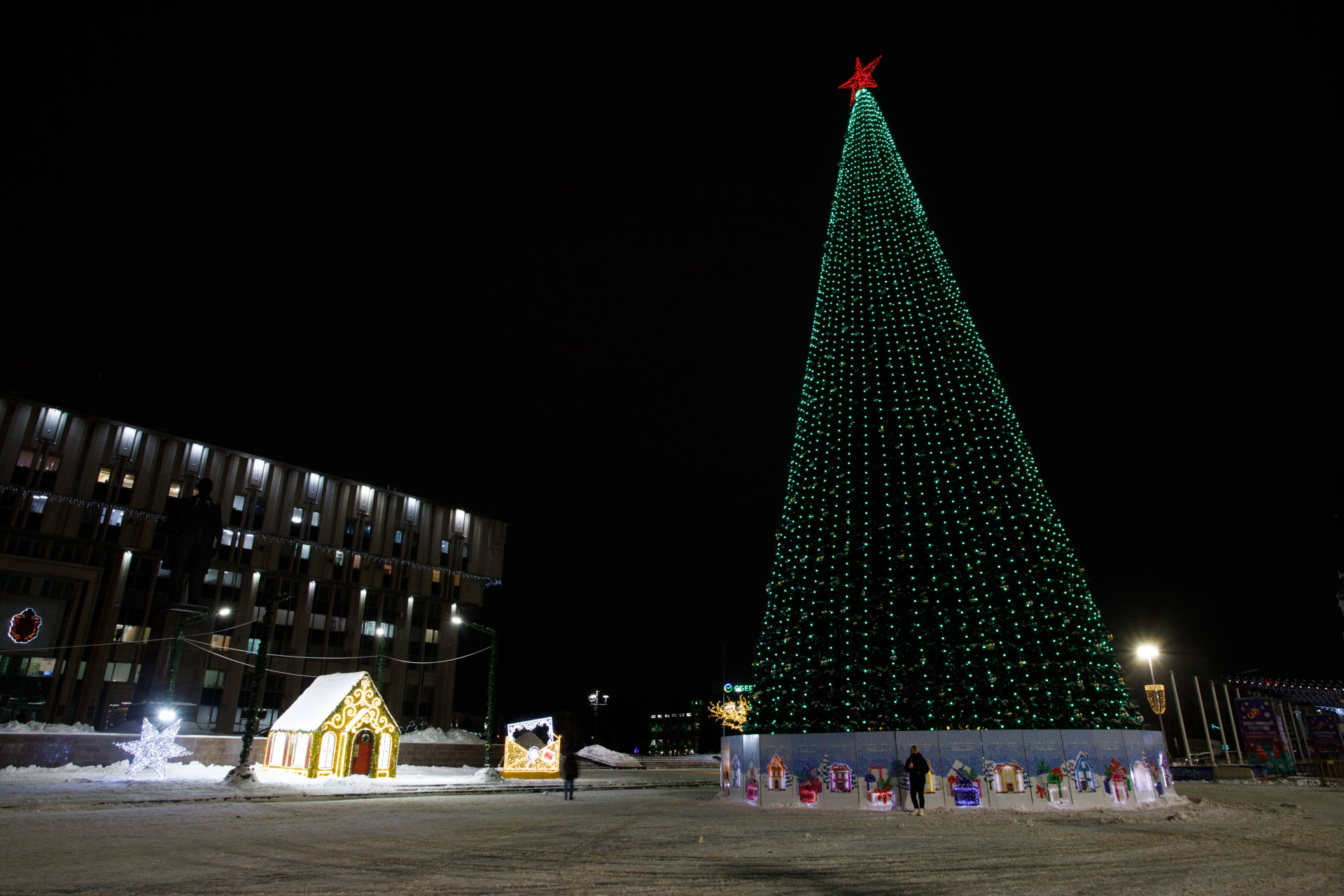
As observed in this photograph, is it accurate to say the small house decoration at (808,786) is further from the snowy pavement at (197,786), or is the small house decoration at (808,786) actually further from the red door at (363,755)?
the red door at (363,755)

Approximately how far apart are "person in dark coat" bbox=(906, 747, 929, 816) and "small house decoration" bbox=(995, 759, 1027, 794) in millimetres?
1471

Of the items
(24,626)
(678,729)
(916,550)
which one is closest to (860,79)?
(916,550)

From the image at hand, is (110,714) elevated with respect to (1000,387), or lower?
lower

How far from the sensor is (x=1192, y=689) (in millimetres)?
50906

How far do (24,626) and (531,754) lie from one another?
106 ft

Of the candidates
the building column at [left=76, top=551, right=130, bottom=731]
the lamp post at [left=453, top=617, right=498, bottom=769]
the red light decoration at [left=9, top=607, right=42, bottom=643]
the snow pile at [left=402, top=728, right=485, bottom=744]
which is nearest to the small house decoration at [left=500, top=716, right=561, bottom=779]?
the snow pile at [left=402, top=728, right=485, bottom=744]

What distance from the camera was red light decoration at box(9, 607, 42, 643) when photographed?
41.2m

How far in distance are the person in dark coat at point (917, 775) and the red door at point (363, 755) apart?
16432 mm

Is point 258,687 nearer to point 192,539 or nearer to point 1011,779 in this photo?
point 192,539

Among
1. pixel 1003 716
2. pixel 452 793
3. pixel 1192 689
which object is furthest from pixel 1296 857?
pixel 1192 689

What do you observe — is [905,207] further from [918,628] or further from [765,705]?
[765,705]

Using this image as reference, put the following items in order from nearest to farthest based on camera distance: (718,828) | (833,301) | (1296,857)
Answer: (1296,857), (718,828), (833,301)

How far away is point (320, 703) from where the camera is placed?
2241 centimetres

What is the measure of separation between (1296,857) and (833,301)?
12294 mm
